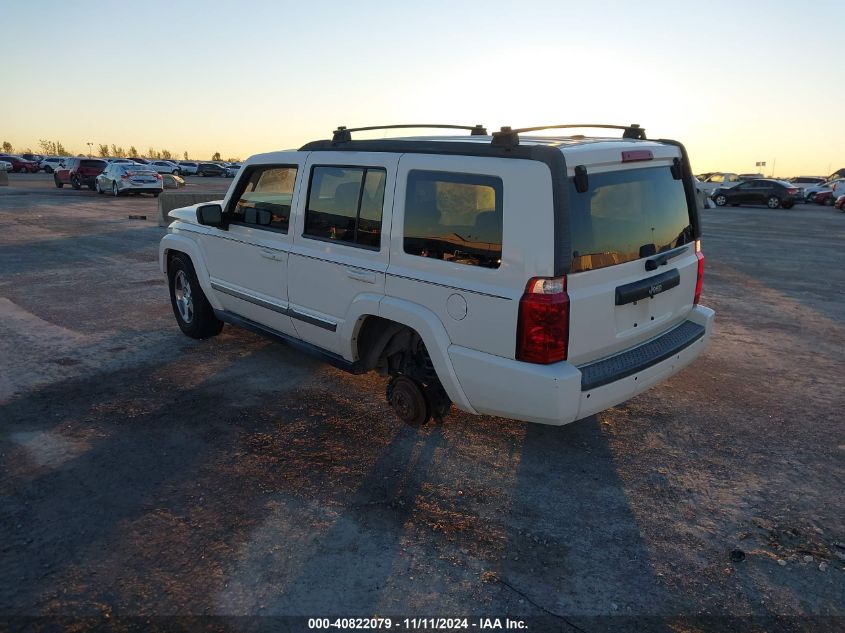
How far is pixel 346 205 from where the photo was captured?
4.45 metres

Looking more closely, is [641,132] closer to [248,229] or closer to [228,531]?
[248,229]

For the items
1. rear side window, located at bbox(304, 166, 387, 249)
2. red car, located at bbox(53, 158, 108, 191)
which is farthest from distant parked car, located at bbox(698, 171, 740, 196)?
rear side window, located at bbox(304, 166, 387, 249)

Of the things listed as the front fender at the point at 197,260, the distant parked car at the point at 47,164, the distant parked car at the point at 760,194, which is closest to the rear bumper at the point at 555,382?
the front fender at the point at 197,260

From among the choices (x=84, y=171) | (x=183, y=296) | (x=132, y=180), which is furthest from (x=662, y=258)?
(x=84, y=171)

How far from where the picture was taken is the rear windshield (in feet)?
11.3

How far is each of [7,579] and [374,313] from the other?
7.90 ft

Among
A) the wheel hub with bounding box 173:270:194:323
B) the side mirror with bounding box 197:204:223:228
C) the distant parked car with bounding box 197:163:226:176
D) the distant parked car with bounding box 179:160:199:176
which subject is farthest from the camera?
the distant parked car with bounding box 179:160:199:176

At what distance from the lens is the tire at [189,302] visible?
6.25 metres

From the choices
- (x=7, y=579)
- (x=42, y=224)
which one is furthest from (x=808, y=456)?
(x=42, y=224)

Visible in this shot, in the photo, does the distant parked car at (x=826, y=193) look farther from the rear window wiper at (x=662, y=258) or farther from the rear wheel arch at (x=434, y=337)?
the rear wheel arch at (x=434, y=337)

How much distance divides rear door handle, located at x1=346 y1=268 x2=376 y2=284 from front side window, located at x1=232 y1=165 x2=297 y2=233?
0.91 meters

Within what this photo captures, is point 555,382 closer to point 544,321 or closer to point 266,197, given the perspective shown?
point 544,321

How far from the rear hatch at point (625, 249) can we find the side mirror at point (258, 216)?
2712mm

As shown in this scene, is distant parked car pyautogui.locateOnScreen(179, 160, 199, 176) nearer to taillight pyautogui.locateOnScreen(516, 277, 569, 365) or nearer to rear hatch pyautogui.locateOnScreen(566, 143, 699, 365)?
rear hatch pyautogui.locateOnScreen(566, 143, 699, 365)
